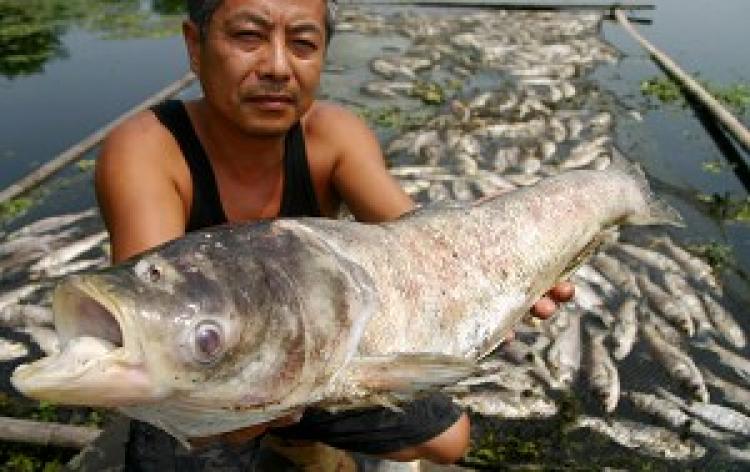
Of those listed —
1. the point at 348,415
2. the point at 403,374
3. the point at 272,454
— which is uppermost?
the point at 403,374

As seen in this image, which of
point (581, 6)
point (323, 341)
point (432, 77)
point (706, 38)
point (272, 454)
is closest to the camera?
point (323, 341)

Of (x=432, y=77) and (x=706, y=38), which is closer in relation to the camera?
(x=432, y=77)

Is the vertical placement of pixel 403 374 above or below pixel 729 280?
above

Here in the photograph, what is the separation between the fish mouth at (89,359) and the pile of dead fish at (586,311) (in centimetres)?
311

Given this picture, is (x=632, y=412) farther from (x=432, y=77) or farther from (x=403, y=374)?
(x=432, y=77)

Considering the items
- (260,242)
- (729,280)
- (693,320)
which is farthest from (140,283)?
(729,280)

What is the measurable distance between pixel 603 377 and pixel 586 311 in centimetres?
117

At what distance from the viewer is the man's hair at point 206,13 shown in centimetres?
335

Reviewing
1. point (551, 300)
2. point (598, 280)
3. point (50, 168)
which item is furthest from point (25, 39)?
point (551, 300)

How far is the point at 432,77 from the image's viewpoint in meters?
16.2

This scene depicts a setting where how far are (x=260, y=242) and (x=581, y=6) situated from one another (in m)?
22.9

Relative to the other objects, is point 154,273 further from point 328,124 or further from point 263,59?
point 328,124

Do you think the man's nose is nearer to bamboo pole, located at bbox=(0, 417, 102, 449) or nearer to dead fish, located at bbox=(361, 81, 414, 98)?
bamboo pole, located at bbox=(0, 417, 102, 449)

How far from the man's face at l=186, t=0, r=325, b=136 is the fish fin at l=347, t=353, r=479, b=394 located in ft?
4.69
